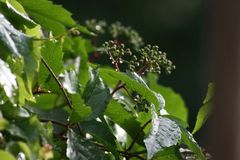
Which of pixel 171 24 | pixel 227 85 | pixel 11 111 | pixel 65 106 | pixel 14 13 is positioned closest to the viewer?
pixel 227 85

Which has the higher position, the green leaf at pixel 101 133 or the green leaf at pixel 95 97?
the green leaf at pixel 95 97

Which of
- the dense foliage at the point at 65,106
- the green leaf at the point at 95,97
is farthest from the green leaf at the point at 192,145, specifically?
the green leaf at the point at 95,97

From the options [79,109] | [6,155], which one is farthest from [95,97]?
[6,155]

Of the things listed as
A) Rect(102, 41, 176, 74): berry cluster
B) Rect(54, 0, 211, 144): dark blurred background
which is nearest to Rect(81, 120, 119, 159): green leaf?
Rect(102, 41, 176, 74): berry cluster

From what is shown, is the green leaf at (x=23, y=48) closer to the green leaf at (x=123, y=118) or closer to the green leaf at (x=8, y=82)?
the green leaf at (x=8, y=82)

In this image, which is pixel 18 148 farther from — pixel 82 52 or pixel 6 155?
pixel 82 52

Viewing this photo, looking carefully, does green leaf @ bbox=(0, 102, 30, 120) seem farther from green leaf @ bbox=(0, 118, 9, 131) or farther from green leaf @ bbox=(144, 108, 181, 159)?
green leaf @ bbox=(144, 108, 181, 159)

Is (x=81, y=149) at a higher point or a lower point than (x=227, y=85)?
lower
